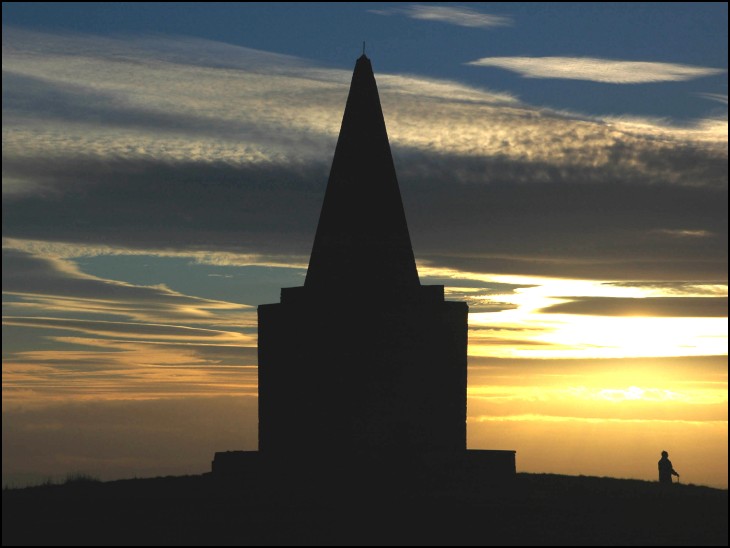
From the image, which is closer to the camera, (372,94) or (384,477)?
(384,477)

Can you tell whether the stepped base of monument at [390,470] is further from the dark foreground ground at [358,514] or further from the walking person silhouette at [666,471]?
the walking person silhouette at [666,471]

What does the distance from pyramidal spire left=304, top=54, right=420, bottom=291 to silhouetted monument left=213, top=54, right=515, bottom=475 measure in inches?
0.7

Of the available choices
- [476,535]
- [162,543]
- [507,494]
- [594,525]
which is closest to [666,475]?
[507,494]

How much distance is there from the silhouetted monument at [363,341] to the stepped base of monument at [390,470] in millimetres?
55

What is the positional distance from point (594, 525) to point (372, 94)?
8.89 metres

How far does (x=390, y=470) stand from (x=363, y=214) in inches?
179

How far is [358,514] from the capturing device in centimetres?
1603

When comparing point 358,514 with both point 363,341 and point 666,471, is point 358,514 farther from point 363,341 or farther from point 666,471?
point 666,471

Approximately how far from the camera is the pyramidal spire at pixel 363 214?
19.7m

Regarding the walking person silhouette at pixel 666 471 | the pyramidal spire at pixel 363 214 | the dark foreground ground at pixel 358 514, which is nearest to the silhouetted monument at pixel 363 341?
the pyramidal spire at pixel 363 214

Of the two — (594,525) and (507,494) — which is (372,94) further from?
(594,525)

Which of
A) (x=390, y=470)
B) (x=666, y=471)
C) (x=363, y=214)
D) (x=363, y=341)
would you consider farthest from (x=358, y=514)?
(x=666, y=471)

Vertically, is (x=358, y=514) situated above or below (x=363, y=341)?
below

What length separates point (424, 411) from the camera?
19.2 metres
